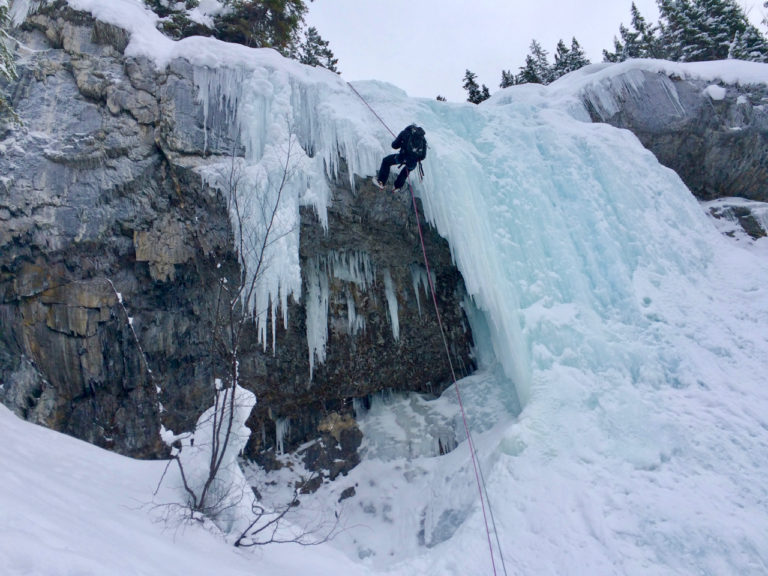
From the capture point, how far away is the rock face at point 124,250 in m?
6.71

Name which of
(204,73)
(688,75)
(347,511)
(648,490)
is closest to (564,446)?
(648,490)

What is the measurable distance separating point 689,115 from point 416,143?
745cm

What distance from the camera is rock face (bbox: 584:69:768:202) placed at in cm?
1055

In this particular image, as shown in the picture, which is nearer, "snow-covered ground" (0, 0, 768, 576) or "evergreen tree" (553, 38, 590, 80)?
"snow-covered ground" (0, 0, 768, 576)

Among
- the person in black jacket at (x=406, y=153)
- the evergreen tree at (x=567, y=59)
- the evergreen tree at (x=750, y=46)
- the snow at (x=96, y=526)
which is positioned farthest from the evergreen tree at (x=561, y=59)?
the snow at (x=96, y=526)

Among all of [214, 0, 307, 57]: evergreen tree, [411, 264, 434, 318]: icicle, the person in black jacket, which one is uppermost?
[214, 0, 307, 57]: evergreen tree

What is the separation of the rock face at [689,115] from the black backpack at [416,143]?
5.77m

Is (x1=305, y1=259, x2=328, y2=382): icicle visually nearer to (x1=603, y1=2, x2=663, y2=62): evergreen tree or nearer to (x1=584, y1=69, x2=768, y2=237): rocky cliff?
(x1=584, y1=69, x2=768, y2=237): rocky cliff

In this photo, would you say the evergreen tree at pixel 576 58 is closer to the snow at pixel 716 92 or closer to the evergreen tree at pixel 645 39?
the evergreen tree at pixel 645 39

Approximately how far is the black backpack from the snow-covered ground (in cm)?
96

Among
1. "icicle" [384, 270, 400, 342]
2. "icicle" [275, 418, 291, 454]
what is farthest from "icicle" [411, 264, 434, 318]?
"icicle" [275, 418, 291, 454]

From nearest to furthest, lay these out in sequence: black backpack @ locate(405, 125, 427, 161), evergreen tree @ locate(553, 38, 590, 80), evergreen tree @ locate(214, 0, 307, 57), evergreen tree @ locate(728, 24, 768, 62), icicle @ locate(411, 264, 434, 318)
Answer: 1. black backpack @ locate(405, 125, 427, 161)
2. icicle @ locate(411, 264, 434, 318)
3. evergreen tree @ locate(214, 0, 307, 57)
4. evergreen tree @ locate(728, 24, 768, 62)
5. evergreen tree @ locate(553, 38, 590, 80)

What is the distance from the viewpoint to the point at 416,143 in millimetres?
6832

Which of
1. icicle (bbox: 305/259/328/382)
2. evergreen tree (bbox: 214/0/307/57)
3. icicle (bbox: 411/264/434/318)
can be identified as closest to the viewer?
icicle (bbox: 305/259/328/382)
